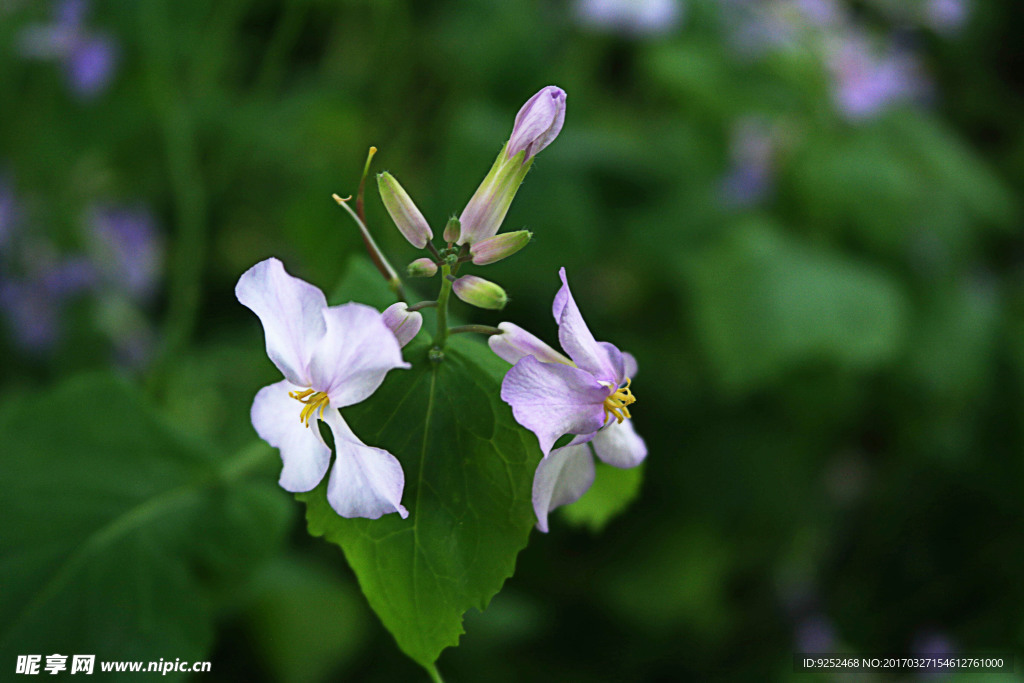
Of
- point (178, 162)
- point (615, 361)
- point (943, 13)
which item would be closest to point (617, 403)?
point (615, 361)

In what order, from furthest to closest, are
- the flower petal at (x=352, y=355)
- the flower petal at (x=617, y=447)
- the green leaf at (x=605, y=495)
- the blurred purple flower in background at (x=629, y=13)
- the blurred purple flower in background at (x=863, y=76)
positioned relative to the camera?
1. the blurred purple flower in background at (x=863, y=76)
2. the blurred purple flower in background at (x=629, y=13)
3. the green leaf at (x=605, y=495)
4. the flower petal at (x=617, y=447)
5. the flower petal at (x=352, y=355)

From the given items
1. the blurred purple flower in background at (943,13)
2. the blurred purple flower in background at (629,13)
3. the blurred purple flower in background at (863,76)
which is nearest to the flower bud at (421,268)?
the blurred purple flower in background at (629,13)

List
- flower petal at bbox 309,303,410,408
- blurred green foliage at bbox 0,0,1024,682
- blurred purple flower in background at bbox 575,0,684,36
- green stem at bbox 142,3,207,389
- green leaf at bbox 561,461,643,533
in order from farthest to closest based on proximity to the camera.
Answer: blurred purple flower in background at bbox 575,0,684,36 → blurred green foliage at bbox 0,0,1024,682 → green stem at bbox 142,3,207,389 → green leaf at bbox 561,461,643,533 → flower petal at bbox 309,303,410,408

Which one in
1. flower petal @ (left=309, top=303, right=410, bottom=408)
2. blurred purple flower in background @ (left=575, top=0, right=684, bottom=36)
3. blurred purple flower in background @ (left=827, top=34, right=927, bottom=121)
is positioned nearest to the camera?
flower petal @ (left=309, top=303, right=410, bottom=408)

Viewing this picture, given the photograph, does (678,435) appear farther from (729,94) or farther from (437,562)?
(437,562)

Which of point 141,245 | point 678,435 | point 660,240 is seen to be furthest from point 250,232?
point 678,435

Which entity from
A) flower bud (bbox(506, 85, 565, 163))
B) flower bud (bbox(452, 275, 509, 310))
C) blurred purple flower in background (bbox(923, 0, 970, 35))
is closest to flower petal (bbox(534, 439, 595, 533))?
flower bud (bbox(452, 275, 509, 310))

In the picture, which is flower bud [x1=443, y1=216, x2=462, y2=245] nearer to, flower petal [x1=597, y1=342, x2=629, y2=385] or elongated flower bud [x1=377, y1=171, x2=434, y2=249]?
elongated flower bud [x1=377, y1=171, x2=434, y2=249]

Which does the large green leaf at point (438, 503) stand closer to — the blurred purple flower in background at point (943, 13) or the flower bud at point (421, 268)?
the flower bud at point (421, 268)
